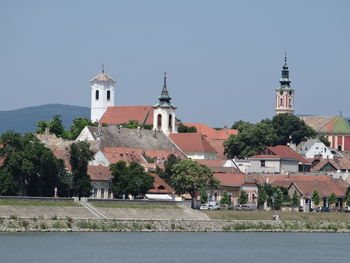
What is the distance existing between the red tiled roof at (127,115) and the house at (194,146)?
2034 centimetres

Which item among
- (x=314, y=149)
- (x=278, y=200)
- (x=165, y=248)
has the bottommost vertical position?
(x=165, y=248)

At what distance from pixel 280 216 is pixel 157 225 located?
1711 cm

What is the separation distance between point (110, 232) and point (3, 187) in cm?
1098

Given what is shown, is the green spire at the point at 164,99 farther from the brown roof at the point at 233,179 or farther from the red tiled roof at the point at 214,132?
the brown roof at the point at 233,179

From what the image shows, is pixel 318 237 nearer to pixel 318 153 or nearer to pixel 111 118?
pixel 318 153

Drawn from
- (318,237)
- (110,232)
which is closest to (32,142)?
(110,232)

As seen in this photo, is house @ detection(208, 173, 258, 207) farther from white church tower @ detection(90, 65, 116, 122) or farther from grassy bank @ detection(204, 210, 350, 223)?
white church tower @ detection(90, 65, 116, 122)

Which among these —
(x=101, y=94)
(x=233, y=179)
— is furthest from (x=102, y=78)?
(x=233, y=179)

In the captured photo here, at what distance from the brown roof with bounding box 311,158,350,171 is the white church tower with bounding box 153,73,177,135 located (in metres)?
20.3

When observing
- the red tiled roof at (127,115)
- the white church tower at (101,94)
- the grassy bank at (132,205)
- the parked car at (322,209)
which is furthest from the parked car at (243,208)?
the white church tower at (101,94)

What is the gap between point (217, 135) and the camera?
184875 millimetres

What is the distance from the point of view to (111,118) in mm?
182500

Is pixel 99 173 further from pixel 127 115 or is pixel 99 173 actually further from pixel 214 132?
pixel 214 132

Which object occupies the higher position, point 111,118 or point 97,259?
point 111,118
